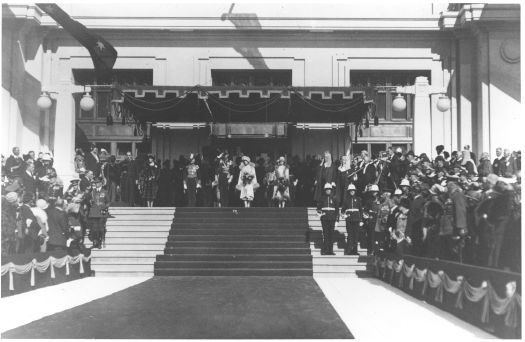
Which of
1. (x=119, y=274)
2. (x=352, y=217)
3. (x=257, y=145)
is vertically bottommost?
(x=119, y=274)

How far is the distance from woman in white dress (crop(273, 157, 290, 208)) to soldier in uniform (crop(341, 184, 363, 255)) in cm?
405

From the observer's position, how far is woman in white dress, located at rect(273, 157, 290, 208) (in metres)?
21.2

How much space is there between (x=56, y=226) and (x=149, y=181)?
23.1 ft

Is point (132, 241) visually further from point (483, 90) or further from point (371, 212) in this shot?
point (483, 90)

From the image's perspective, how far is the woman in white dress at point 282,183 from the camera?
21234 millimetres

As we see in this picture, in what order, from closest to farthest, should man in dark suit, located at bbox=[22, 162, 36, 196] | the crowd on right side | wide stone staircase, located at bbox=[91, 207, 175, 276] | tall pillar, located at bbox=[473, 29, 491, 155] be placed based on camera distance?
1. the crowd on right side
2. wide stone staircase, located at bbox=[91, 207, 175, 276]
3. man in dark suit, located at bbox=[22, 162, 36, 196]
4. tall pillar, located at bbox=[473, 29, 491, 155]

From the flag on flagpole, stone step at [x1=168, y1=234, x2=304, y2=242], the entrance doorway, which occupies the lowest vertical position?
stone step at [x1=168, y1=234, x2=304, y2=242]

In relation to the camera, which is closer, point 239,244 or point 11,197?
point 11,197

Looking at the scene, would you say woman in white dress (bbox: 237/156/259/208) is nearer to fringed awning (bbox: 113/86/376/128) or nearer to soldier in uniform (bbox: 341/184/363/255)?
fringed awning (bbox: 113/86/376/128)

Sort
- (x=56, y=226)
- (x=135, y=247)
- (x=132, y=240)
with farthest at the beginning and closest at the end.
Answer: (x=132, y=240)
(x=135, y=247)
(x=56, y=226)

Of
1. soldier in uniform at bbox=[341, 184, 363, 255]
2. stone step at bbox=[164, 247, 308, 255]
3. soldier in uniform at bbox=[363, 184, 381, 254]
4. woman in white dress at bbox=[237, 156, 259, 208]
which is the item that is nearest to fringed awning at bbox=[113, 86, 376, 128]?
woman in white dress at bbox=[237, 156, 259, 208]

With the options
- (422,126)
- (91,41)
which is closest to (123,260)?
(91,41)

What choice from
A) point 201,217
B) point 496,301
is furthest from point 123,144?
point 496,301

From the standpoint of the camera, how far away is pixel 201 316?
386 inches
